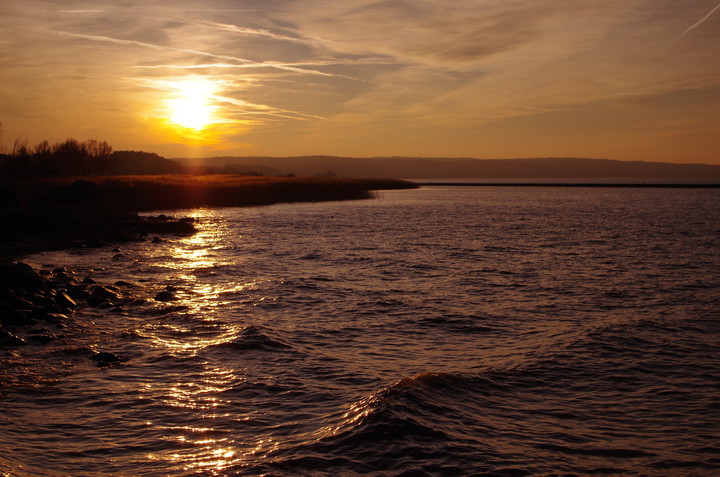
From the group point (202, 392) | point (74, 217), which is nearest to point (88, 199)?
point (74, 217)

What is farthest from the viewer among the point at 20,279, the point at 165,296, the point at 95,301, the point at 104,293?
the point at 165,296

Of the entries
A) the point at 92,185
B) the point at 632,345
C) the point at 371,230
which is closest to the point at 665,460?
the point at 632,345

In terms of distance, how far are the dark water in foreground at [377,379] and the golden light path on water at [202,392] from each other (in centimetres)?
6

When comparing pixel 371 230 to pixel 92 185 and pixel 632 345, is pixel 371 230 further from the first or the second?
pixel 632 345

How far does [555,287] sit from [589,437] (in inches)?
628

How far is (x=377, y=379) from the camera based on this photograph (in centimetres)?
1287

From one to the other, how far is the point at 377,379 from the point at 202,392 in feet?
12.8

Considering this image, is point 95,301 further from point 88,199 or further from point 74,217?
point 88,199

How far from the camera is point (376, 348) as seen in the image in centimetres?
1541

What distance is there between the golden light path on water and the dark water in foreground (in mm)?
55

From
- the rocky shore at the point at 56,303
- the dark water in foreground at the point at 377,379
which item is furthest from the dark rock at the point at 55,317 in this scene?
the dark water in foreground at the point at 377,379

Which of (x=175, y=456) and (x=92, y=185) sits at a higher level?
(x=92, y=185)

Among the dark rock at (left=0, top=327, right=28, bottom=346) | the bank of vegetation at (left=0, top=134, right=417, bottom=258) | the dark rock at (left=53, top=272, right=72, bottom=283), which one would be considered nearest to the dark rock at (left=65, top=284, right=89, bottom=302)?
the dark rock at (left=53, top=272, right=72, bottom=283)

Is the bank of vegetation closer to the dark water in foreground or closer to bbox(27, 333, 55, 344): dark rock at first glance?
the dark water in foreground
